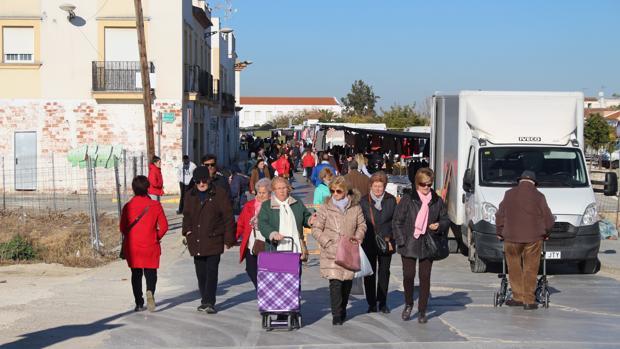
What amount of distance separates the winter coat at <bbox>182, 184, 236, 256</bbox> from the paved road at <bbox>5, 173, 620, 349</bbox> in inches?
32.1

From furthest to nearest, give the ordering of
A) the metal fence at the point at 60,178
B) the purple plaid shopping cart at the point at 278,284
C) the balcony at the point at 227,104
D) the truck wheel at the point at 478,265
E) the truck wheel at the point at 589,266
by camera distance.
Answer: the balcony at the point at 227,104, the metal fence at the point at 60,178, the truck wheel at the point at 589,266, the truck wheel at the point at 478,265, the purple plaid shopping cart at the point at 278,284

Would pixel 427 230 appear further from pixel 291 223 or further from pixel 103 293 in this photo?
pixel 103 293

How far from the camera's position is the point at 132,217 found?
434 inches

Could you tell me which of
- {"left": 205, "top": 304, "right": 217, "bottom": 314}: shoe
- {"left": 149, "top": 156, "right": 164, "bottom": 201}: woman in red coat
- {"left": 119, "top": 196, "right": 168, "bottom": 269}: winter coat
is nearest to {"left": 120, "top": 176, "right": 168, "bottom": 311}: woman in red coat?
{"left": 119, "top": 196, "right": 168, "bottom": 269}: winter coat

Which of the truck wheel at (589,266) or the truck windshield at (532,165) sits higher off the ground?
the truck windshield at (532,165)

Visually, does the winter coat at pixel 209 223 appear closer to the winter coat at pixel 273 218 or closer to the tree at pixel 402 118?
the winter coat at pixel 273 218

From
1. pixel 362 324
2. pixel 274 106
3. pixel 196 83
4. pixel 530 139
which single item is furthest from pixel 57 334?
pixel 274 106

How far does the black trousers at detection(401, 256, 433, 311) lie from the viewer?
10.5 meters

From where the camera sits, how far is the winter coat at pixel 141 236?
10969 millimetres

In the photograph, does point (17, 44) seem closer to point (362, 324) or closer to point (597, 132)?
point (362, 324)

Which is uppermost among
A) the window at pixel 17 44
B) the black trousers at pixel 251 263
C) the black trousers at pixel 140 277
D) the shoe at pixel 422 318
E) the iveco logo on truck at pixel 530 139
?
the window at pixel 17 44

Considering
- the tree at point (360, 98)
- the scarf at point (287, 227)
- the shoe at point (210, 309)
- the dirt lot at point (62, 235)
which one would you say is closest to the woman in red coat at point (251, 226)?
the scarf at point (287, 227)

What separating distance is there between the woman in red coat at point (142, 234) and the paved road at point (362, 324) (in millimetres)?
465

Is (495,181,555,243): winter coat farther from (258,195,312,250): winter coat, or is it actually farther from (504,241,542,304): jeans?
(258,195,312,250): winter coat
